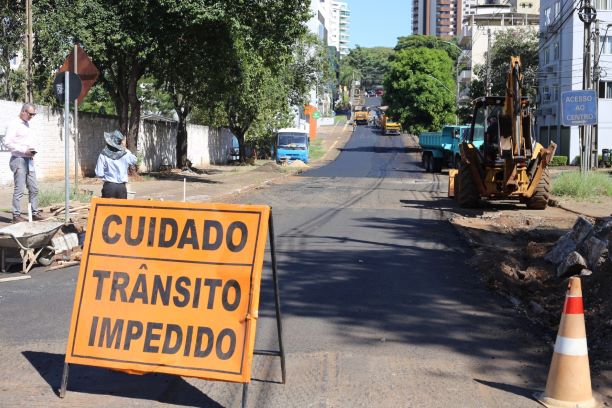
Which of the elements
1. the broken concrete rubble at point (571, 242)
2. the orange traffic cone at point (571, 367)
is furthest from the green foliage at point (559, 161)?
the orange traffic cone at point (571, 367)

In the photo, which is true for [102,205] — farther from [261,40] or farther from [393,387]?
[261,40]

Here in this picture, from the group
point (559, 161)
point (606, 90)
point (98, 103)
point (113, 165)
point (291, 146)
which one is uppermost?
point (606, 90)

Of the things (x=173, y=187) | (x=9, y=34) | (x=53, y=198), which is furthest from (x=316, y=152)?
(x=53, y=198)

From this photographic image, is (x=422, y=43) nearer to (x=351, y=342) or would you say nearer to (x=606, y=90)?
(x=606, y=90)

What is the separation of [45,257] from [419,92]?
61.2 meters

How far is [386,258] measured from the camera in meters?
11.0

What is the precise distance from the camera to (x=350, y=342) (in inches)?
260

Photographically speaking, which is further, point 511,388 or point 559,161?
point 559,161

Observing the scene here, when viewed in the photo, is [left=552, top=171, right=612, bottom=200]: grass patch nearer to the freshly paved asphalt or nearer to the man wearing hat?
the freshly paved asphalt

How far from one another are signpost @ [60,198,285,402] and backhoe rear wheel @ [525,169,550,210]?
48.3 ft

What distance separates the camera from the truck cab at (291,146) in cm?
4747

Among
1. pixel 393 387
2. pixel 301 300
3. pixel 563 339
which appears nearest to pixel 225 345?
pixel 393 387

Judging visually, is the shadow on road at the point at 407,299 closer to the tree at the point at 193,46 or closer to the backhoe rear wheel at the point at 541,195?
the backhoe rear wheel at the point at 541,195

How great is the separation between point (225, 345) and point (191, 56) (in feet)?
70.0
